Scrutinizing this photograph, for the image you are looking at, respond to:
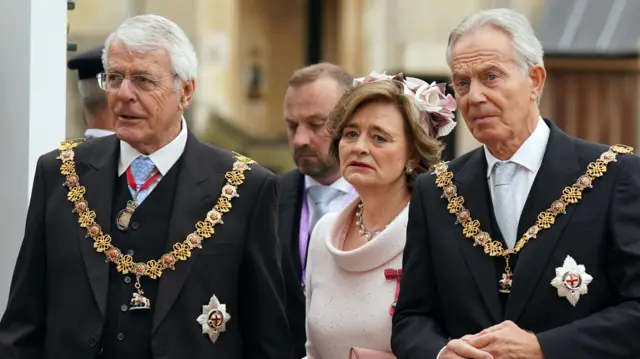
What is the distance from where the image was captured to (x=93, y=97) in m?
6.42

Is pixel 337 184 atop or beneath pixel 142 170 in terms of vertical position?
beneath

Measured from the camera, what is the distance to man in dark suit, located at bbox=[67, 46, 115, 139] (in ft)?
20.9

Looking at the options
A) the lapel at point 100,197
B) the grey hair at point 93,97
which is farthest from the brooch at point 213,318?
the grey hair at point 93,97

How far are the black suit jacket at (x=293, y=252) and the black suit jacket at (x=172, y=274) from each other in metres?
0.85

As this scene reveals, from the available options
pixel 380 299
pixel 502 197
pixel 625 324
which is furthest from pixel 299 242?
pixel 625 324

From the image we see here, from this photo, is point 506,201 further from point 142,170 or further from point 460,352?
point 142,170

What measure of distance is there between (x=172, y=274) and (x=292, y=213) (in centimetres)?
141

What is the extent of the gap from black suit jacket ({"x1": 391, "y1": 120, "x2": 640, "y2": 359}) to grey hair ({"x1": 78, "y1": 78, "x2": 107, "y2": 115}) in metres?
2.01

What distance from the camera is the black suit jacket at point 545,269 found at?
4426mm

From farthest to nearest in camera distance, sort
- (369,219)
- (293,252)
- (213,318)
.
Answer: (293,252) → (369,219) → (213,318)

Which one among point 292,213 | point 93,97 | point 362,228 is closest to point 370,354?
point 362,228

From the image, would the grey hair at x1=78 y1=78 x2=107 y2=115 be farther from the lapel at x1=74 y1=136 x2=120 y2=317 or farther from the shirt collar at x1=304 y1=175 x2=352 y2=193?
the lapel at x1=74 y1=136 x2=120 y2=317

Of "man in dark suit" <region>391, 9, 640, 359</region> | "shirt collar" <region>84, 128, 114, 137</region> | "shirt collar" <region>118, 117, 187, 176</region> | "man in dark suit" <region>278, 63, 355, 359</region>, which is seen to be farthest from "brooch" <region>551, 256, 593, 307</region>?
"shirt collar" <region>84, 128, 114, 137</region>

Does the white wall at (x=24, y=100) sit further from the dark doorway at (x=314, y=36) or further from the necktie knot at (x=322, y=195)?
the dark doorway at (x=314, y=36)
